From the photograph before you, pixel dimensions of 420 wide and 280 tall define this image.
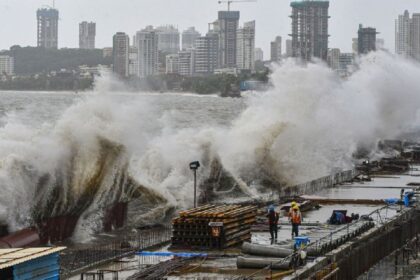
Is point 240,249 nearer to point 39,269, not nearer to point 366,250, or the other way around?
point 366,250

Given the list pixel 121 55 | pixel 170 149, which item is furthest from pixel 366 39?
pixel 170 149

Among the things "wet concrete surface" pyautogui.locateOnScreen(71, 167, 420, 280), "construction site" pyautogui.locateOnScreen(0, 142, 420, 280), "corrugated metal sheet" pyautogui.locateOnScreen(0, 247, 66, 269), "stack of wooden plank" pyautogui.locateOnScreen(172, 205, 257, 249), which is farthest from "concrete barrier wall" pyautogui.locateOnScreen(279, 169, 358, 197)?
"corrugated metal sheet" pyautogui.locateOnScreen(0, 247, 66, 269)

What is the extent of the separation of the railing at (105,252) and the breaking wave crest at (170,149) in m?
5.16

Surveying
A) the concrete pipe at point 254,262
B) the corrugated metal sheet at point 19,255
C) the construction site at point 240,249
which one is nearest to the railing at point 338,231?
the construction site at point 240,249

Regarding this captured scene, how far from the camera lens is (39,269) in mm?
19750

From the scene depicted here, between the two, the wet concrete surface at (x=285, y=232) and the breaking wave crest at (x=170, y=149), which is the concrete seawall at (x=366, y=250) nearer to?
the wet concrete surface at (x=285, y=232)

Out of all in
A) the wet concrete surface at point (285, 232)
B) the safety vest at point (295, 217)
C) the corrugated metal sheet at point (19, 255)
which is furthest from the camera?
the safety vest at point (295, 217)

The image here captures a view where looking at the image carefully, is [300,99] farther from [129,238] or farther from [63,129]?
[129,238]

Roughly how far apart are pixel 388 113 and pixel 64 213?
56733 millimetres

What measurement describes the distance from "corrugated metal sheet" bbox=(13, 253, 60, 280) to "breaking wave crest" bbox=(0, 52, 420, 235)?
1239 centimetres

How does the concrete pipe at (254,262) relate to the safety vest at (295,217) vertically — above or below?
below

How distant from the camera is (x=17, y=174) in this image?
35750 mm

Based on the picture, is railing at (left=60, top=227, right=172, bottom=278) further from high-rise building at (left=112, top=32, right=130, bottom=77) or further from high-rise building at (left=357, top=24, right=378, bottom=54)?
high-rise building at (left=357, top=24, right=378, bottom=54)

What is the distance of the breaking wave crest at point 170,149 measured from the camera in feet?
122
